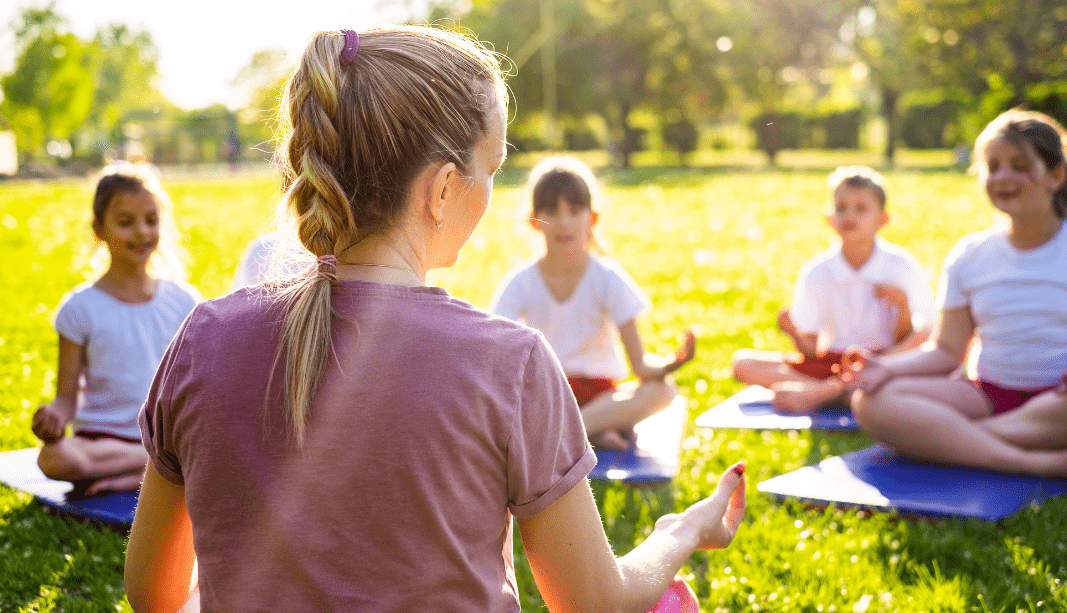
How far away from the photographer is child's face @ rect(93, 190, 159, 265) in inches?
174

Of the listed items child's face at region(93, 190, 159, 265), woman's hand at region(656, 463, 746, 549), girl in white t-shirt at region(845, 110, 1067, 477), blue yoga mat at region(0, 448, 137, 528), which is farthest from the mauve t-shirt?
girl in white t-shirt at region(845, 110, 1067, 477)

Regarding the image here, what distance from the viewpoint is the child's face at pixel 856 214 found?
593 cm

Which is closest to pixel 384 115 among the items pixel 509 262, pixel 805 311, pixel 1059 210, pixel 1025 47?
pixel 1059 210

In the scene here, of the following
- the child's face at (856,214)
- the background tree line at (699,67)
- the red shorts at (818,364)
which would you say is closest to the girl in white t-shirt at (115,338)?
the red shorts at (818,364)

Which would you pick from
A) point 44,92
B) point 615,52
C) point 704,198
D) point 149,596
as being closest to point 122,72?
point 44,92

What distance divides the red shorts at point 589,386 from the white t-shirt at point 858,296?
158cm

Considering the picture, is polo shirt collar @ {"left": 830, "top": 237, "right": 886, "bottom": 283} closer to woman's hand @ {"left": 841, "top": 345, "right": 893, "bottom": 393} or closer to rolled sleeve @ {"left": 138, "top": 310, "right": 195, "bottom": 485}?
woman's hand @ {"left": 841, "top": 345, "right": 893, "bottom": 393}

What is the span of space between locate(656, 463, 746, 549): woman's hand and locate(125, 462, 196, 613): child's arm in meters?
0.91

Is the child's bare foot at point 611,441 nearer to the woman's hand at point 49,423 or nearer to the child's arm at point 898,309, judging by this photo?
the child's arm at point 898,309

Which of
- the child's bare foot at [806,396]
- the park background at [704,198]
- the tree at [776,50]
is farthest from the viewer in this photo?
the tree at [776,50]

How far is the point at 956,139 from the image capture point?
37.6 metres

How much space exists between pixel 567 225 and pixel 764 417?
4.94 feet

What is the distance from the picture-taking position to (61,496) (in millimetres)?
4254

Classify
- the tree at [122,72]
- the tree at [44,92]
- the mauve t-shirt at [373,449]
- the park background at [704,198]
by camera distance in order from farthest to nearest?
the tree at [122,72]
the tree at [44,92]
the park background at [704,198]
the mauve t-shirt at [373,449]
